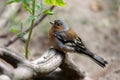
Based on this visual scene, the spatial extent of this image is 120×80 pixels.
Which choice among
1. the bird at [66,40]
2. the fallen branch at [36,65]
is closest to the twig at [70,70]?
the fallen branch at [36,65]

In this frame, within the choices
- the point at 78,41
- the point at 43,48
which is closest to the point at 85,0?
the point at 43,48

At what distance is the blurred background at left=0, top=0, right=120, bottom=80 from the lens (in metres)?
7.11

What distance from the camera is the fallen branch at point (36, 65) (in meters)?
3.57

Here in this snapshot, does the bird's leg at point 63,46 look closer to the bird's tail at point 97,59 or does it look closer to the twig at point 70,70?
the twig at point 70,70

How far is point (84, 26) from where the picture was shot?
7773 mm

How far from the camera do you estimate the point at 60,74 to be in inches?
177

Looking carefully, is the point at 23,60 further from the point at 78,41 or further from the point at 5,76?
the point at 78,41

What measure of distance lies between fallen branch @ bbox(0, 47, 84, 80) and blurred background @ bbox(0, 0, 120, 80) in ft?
6.67

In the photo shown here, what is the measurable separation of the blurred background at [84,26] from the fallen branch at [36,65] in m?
2.03

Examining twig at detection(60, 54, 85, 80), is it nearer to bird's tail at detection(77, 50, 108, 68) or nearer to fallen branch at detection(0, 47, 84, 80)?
fallen branch at detection(0, 47, 84, 80)

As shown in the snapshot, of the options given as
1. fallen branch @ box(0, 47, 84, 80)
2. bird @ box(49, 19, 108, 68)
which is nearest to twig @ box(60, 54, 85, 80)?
fallen branch @ box(0, 47, 84, 80)

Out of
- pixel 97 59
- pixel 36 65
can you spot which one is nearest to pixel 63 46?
pixel 97 59

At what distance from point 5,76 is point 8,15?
3.97m

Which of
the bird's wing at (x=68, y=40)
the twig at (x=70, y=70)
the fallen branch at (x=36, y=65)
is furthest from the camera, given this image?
the bird's wing at (x=68, y=40)
